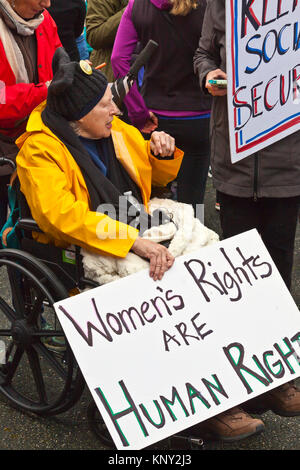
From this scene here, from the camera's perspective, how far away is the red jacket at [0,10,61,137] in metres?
2.67

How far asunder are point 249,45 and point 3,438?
5.90 ft

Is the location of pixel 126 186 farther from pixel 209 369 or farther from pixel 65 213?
pixel 209 369

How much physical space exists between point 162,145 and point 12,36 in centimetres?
82

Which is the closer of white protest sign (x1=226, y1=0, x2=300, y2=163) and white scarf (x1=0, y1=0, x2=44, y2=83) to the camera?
white protest sign (x1=226, y1=0, x2=300, y2=163)

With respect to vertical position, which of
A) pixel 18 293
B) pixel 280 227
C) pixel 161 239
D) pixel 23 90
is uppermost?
pixel 23 90

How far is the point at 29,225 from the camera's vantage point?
7.87 ft

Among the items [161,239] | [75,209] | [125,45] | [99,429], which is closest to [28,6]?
[125,45]

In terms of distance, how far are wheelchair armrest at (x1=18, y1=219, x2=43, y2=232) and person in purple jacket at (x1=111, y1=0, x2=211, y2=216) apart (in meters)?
0.86

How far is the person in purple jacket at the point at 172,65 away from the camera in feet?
10.4

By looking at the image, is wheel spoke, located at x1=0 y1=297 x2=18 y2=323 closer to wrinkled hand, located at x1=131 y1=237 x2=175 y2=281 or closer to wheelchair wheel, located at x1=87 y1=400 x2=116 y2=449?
wheelchair wheel, located at x1=87 y1=400 x2=116 y2=449

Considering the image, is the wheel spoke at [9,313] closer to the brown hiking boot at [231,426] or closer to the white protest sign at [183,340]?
the white protest sign at [183,340]

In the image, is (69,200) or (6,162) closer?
(69,200)

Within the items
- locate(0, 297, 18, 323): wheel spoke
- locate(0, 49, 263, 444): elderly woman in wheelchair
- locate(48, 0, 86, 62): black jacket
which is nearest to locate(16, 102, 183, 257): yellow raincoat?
locate(0, 49, 263, 444): elderly woman in wheelchair

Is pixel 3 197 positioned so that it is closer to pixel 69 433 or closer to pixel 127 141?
pixel 127 141
